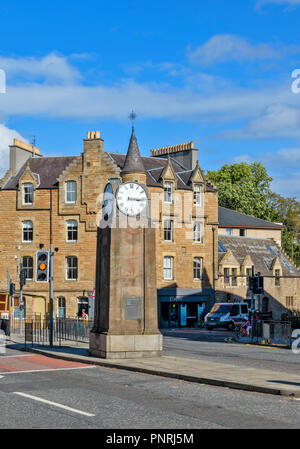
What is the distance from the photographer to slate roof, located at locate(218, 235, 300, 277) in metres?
64.6

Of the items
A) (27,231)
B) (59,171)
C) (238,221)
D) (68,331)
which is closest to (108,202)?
(68,331)

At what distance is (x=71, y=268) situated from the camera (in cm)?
5484

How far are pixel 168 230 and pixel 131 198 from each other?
3473 centimetres

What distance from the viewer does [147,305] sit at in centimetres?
2211

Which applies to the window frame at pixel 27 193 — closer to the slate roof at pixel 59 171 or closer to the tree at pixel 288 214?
the slate roof at pixel 59 171

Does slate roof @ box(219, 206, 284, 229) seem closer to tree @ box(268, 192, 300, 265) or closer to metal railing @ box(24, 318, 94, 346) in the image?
tree @ box(268, 192, 300, 265)

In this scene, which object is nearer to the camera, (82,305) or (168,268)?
(82,305)

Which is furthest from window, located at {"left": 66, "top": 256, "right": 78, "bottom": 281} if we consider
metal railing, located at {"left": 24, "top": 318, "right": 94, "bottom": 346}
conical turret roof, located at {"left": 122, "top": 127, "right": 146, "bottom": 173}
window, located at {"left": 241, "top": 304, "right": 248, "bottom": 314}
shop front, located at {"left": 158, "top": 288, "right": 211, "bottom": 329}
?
conical turret roof, located at {"left": 122, "top": 127, "right": 146, "bottom": 173}

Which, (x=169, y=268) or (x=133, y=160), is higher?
(x=133, y=160)

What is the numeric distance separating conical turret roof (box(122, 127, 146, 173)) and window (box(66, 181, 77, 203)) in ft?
86.7

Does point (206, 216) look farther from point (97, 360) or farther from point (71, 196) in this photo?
point (97, 360)

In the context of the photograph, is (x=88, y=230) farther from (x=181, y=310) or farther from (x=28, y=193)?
(x=181, y=310)

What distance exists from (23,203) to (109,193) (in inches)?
1368
